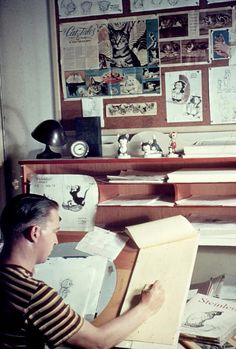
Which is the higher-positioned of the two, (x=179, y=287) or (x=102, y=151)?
(x=102, y=151)

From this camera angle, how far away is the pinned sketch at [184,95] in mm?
2162

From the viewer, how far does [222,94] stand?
214 centimetres

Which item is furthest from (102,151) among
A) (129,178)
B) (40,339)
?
(40,339)

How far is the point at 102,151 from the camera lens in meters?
2.24

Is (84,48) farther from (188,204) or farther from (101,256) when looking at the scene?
(101,256)

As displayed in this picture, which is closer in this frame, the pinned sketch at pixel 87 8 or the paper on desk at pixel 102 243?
the paper on desk at pixel 102 243

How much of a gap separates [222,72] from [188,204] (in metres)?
0.64

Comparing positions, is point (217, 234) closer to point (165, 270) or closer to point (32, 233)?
point (165, 270)

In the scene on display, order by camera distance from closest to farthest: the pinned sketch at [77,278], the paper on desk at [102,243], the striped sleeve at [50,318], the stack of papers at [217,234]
A: 1. the striped sleeve at [50,318]
2. the pinned sketch at [77,278]
3. the paper on desk at [102,243]
4. the stack of papers at [217,234]

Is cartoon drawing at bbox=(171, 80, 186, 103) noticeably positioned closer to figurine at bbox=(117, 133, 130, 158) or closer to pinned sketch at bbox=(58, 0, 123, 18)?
figurine at bbox=(117, 133, 130, 158)

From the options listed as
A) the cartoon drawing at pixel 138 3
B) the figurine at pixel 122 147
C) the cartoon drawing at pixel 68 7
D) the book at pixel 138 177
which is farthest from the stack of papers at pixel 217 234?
the cartoon drawing at pixel 68 7

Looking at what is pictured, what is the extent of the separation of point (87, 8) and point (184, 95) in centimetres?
63

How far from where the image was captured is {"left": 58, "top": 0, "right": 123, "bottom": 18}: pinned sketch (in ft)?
7.24

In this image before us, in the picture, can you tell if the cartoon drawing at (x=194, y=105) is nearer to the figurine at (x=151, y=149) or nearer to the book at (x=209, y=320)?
the figurine at (x=151, y=149)
